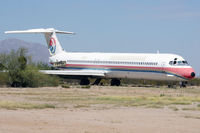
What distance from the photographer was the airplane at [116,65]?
48406 millimetres

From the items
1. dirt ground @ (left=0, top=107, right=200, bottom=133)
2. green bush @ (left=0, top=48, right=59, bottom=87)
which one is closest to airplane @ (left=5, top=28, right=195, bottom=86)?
green bush @ (left=0, top=48, right=59, bottom=87)

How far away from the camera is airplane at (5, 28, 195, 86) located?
4841cm

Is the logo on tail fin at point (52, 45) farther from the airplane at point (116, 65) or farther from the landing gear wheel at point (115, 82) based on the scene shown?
the landing gear wheel at point (115, 82)

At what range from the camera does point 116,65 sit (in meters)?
53.1

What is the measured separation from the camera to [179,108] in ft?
78.8

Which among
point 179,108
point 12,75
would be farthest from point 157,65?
point 179,108

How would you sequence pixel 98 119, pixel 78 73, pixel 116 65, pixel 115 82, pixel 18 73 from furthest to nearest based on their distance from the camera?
1. pixel 115 82
2. pixel 78 73
3. pixel 116 65
4. pixel 18 73
5. pixel 98 119

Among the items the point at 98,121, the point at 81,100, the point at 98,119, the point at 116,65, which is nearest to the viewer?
the point at 98,121

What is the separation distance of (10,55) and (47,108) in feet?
86.3

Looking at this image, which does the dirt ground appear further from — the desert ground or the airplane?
the airplane

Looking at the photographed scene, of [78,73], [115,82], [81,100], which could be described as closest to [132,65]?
[78,73]

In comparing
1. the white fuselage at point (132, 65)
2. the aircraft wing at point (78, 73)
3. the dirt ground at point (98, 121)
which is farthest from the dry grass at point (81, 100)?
the aircraft wing at point (78, 73)

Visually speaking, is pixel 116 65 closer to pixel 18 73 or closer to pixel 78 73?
pixel 78 73

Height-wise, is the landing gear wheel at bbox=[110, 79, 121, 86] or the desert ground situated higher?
the landing gear wheel at bbox=[110, 79, 121, 86]
